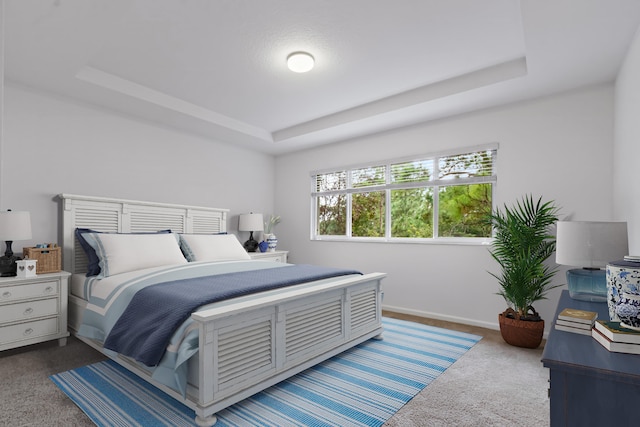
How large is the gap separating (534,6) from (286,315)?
2.45 metres

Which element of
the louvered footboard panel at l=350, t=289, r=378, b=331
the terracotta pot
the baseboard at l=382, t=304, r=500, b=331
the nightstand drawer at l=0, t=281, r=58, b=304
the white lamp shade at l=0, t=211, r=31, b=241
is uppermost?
the white lamp shade at l=0, t=211, r=31, b=241

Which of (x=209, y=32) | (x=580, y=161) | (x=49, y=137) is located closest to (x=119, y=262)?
(x=49, y=137)

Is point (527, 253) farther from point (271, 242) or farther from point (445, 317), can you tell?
point (271, 242)

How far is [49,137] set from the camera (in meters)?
3.38

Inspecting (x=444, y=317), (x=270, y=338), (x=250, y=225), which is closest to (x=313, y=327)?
(x=270, y=338)

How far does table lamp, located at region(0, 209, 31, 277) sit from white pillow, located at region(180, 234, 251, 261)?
1.34 meters

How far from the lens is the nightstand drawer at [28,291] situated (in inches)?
106

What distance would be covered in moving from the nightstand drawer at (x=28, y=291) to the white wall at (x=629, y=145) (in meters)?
4.26

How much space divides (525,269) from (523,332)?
0.56 metres

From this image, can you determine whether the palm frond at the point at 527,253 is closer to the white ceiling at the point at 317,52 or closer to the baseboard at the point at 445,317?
the baseboard at the point at 445,317

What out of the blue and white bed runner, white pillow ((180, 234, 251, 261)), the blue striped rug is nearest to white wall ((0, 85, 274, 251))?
white pillow ((180, 234, 251, 261))

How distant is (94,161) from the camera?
12.1 ft

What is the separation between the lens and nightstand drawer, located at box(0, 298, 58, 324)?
106 inches

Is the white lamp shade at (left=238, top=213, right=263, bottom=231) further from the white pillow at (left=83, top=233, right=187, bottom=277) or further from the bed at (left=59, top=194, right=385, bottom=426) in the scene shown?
the white pillow at (left=83, top=233, right=187, bottom=277)
